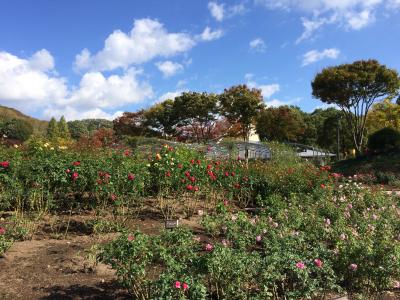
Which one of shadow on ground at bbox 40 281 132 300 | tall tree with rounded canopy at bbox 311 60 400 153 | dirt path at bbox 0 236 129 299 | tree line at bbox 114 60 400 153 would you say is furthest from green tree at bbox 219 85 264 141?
shadow on ground at bbox 40 281 132 300

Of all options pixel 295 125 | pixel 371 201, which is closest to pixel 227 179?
pixel 371 201

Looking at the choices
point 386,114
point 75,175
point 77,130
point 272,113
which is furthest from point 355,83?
point 77,130

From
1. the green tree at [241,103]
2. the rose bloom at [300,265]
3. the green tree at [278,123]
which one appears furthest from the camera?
the green tree at [278,123]

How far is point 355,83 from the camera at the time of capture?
2086 cm

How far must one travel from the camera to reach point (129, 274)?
274 centimetres

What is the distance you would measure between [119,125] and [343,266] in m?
32.2

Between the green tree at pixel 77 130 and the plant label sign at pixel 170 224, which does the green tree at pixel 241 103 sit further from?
the plant label sign at pixel 170 224

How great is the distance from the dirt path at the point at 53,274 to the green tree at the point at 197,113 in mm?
24919

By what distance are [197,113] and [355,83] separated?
40.1 ft

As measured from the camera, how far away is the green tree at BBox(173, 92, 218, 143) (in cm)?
2928

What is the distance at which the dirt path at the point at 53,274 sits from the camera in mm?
3075

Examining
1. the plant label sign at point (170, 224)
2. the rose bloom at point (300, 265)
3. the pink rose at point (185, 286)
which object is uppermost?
the plant label sign at point (170, 224)

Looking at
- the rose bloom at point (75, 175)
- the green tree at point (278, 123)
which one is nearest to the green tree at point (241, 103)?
the green tree at point (278, 123)

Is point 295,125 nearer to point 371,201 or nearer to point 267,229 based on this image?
point 371,201
